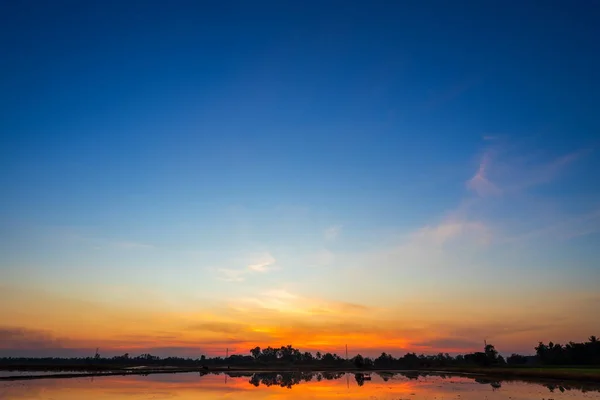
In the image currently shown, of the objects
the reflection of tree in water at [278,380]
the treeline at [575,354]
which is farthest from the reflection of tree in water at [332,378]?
the treeline at [575,354]

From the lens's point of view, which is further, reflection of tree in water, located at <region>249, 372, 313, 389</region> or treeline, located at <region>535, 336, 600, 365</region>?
treeline, located at <region>535, 336, 600, 365</region>

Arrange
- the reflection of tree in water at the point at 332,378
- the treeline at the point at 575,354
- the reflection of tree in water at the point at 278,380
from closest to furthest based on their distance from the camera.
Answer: the reflection of tree in water at the point at 332,378 < the reflection of tree in water at the point at 278,380 < the treeline at the point at 575,354

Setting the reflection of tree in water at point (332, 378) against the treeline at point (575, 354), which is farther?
the treeline at point (575, 354)

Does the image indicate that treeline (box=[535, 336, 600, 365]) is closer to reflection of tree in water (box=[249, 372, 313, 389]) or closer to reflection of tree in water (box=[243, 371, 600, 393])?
reflection of tree in water (box=[243, 371, 600, 393])

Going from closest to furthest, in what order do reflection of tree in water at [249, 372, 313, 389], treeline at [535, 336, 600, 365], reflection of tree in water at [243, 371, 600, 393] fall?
reflection of tree in water at [243, 371, 600, 393] < reflection of tree in water at [249, 372, 313, 389] < treeline at [535, 336, 600, 365]

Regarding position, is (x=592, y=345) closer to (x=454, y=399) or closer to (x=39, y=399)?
(x=454, y=399)

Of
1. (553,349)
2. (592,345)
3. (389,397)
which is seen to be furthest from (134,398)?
(553,349)

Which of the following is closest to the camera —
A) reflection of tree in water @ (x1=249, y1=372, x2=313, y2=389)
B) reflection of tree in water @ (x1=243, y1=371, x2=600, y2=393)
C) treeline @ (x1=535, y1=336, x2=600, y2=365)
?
reflection of tree in water @ (x1=243, y1=371, x2=600, y2=393)

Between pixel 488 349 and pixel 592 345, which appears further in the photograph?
pixel 488 349

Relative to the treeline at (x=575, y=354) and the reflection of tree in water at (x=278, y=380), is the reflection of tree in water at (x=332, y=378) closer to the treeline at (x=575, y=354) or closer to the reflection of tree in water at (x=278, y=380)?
the reflection of tree in water at (x=278, y=380)

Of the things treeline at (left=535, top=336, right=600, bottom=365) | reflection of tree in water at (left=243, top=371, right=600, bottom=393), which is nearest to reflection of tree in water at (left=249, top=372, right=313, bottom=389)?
reflection of tree in water at (left=243, top=371, right=600, bottom=393)

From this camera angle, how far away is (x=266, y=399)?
39.8 m

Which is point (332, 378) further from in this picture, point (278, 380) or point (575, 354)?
point (575, 354)

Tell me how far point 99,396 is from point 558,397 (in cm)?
4189
